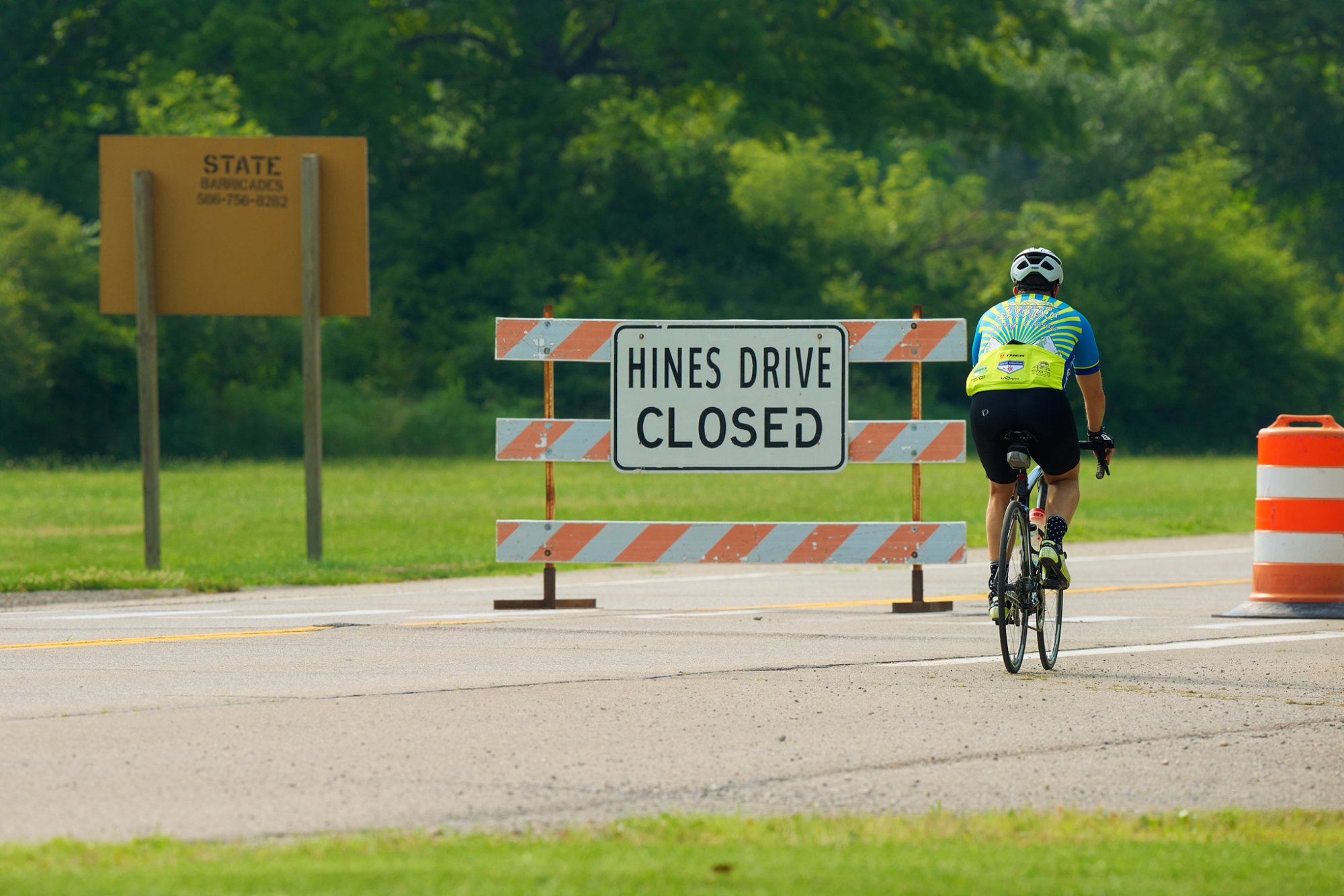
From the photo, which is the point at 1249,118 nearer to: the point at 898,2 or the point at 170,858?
the point at 898,2

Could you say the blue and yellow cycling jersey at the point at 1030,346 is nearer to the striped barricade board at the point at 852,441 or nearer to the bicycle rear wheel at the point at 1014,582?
the bicycle rear wheel at the point at 1014,582

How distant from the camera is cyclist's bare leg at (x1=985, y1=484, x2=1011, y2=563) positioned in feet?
32.1

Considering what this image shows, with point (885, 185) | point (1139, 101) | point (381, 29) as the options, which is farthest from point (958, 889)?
point (885, 185)

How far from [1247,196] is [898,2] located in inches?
816

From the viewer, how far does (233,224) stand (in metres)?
16.8

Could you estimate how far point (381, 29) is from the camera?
46.9 metres

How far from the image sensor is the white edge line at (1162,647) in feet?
32.5

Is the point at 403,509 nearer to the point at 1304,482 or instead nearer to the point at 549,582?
the point at 549,582

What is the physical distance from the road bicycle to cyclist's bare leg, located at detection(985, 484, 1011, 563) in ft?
0.44

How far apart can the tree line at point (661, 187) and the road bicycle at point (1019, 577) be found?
3352 centimetres

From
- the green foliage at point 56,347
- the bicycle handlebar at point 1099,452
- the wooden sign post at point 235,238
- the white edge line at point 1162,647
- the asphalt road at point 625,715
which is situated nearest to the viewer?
the asphalt road at point 625,715

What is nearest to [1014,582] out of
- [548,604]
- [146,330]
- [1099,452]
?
[1099,452]

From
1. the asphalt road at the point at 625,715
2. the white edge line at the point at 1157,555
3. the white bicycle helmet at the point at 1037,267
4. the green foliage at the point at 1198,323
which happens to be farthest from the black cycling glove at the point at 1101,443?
the green foliage at the point at 1198,323

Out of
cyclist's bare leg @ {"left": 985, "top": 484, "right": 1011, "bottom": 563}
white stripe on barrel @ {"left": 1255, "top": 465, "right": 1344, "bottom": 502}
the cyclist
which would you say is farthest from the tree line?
the cyclist
